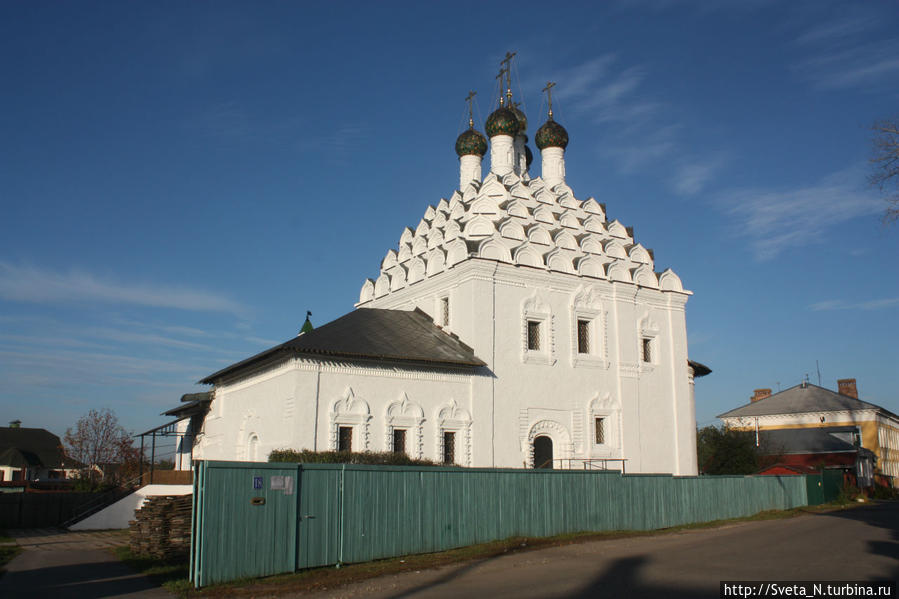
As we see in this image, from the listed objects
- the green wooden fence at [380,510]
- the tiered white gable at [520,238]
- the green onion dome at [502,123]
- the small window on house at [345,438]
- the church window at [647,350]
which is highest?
the green onion dome at [502,123]

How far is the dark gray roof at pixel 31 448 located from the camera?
4350 cm

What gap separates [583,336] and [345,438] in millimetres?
8405

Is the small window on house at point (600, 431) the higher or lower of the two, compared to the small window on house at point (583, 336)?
lower

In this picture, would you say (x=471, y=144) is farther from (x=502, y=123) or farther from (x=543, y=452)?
(x=543, y=452)

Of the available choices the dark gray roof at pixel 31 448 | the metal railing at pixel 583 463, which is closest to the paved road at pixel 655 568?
the metal railing at pixel 583 463

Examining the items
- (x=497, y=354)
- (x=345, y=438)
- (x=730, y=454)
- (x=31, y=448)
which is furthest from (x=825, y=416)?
(x=31, y=448)

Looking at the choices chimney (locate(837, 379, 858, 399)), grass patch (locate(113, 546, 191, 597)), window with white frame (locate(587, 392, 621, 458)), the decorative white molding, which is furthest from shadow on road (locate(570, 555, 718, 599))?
chimney (locate(837, 379, 858, 399))

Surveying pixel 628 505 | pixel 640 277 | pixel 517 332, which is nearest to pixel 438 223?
pixel 517 332

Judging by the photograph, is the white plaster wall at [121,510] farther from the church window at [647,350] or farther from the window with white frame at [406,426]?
the church window at [647,350]

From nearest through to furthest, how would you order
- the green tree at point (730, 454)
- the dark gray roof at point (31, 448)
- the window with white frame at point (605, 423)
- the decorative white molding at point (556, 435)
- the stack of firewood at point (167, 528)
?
the stack of firewood at point (167, 528)
the decorative white molding at point (556, 435)
the window with white frame at point (605, 423)
the green tree at point (730, 454)
the dark gray roof at point (31, 448)

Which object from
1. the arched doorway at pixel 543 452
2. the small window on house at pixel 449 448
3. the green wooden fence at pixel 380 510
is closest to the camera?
the green wooden fence at pixel 380 510

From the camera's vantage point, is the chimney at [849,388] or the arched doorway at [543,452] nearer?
the arched doorway at [543,452]

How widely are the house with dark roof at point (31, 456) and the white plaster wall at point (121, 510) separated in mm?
22697

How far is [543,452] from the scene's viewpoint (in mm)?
20734
